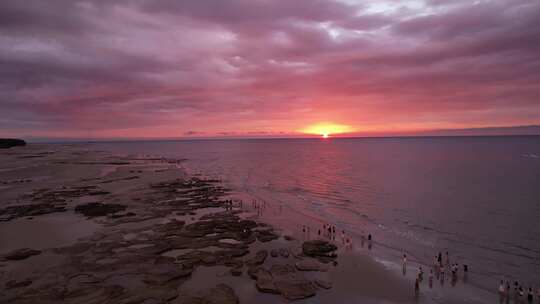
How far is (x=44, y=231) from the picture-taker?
35.2 meters

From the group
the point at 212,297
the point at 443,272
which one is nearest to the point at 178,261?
the point at 212,297

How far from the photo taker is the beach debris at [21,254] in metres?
27.1

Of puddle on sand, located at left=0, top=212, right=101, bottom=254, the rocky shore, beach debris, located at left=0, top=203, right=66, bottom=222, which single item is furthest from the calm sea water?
beach debris, located at left=0, top=203, right=66, bottom=222

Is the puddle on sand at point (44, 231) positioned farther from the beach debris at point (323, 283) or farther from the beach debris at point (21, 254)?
the beach debris at point (323, 283)

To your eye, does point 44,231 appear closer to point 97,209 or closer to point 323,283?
point 97,209

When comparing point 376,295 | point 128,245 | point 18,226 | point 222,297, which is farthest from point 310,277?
point 18,226

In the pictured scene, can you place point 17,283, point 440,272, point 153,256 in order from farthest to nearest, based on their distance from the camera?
point 153,256
point 440,272
point 17,283

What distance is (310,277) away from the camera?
2442cm

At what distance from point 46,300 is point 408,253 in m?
30.2

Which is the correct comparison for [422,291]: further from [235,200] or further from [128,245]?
[235,200]

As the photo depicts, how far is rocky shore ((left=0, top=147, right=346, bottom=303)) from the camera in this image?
2141 centimetres

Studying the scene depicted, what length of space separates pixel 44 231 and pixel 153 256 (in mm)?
16954

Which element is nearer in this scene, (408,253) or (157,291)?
(157,291)

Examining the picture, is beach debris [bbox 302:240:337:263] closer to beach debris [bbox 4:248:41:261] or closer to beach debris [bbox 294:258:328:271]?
beach debris [bbox 294:258:328:271]
